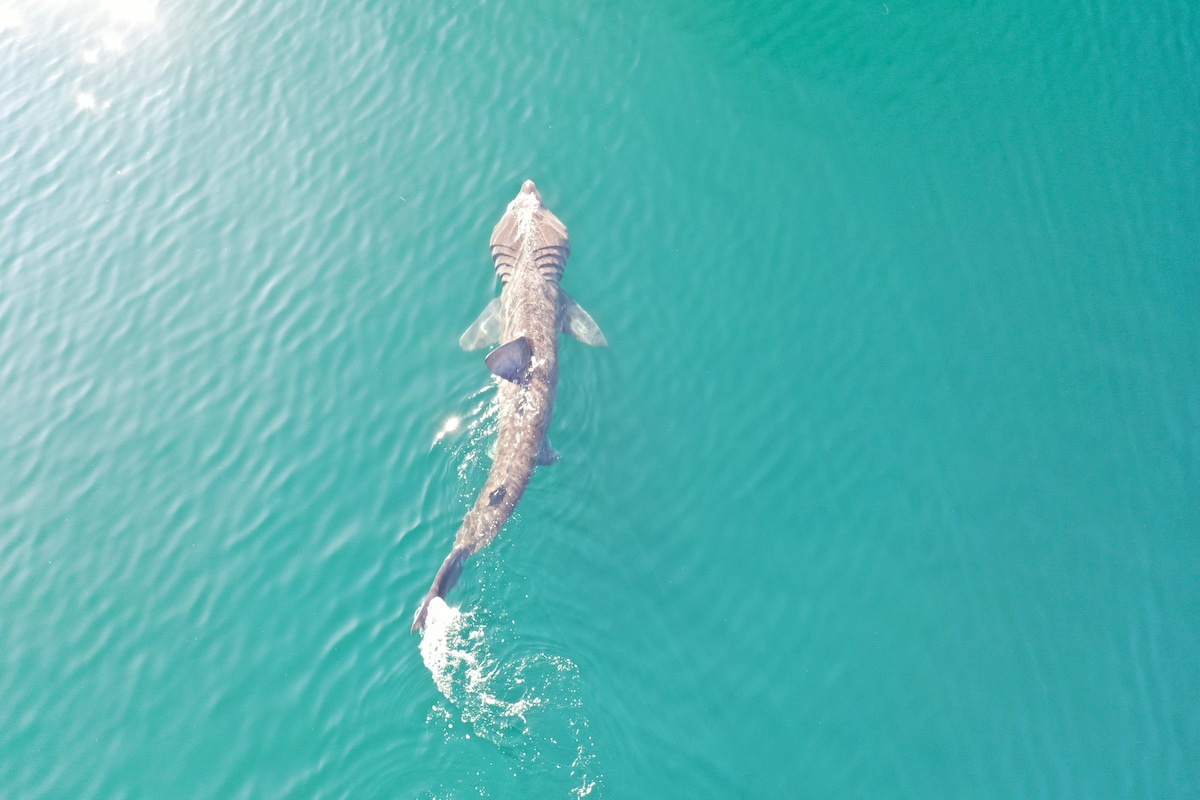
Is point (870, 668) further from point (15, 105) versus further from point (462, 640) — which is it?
point (15, 105)

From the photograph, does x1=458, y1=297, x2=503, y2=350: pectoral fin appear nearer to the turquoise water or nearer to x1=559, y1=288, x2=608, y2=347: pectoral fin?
the turquoise water

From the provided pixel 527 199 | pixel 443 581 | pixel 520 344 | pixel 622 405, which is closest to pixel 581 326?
pixel 622 405

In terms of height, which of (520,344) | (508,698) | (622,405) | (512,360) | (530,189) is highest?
(530,189)

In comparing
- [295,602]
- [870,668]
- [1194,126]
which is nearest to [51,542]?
[295,602]

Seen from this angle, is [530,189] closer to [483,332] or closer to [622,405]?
[483,332]

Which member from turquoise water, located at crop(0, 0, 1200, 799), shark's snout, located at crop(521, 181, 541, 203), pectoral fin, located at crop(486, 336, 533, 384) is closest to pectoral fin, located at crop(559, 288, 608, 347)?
turquoise water, located at crop(0, 0, 1200, 799)
